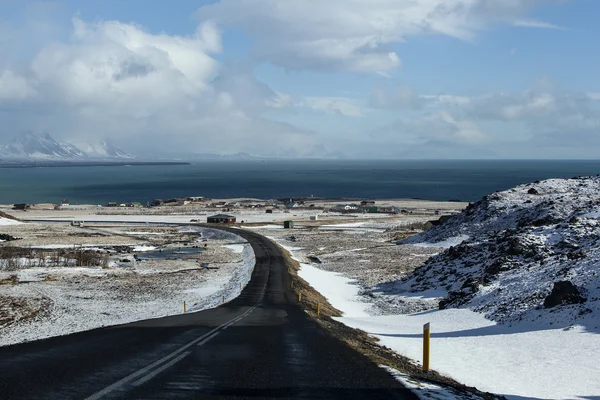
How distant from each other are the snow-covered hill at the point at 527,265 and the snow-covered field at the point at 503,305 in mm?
82

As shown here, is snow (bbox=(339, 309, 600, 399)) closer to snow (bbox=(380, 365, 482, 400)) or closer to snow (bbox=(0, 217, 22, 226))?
snow (bbox=(380, 365, 482, 400))

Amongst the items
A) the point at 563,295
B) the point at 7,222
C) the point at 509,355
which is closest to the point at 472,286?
the point at 563,295

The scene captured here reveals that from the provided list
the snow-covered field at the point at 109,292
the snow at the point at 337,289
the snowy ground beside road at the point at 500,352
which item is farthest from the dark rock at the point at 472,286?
the snow-covered field at the point at 109,292

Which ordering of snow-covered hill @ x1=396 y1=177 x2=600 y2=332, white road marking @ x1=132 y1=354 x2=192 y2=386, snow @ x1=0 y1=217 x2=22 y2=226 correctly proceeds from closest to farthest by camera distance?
white road marking @ x1=132 y1=354 x2=192 y2=386 < snow-covered hill @ x1=396 y1=177 x2=600 y2=332 < snow @ x1=0 y1=217 x2=22 y2=226

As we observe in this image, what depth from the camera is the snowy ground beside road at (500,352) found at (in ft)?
42.7

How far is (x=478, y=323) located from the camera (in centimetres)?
2331

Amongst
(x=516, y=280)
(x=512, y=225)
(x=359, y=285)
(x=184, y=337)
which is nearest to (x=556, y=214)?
(x=512, y=225)

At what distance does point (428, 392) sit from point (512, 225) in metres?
51.5

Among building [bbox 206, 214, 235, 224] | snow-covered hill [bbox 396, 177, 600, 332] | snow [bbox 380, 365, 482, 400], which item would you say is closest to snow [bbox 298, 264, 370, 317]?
snow-covered hill [bbox 396, 177, 600, 332]

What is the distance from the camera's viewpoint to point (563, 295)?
21.5 meters

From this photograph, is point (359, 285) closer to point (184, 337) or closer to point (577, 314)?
point (577, 314)

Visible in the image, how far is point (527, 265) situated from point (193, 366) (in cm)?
2582

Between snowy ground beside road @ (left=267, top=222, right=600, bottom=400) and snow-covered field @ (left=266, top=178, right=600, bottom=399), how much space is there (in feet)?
0.10

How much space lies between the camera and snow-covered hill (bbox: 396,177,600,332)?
21.5m
